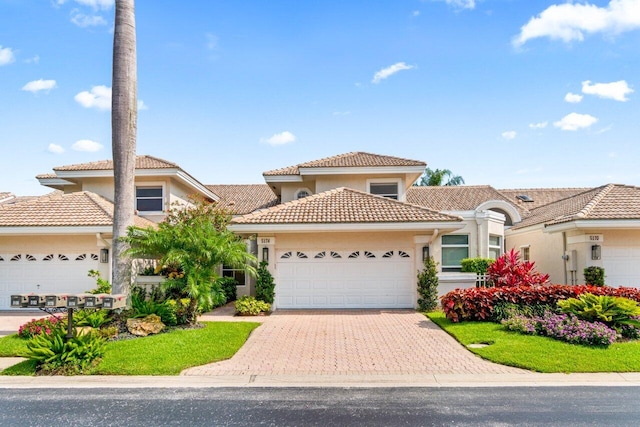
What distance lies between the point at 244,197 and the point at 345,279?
478 inches

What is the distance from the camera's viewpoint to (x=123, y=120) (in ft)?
39.6

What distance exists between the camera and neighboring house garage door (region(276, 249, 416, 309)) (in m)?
15.5

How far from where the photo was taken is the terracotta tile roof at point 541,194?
89.3ft

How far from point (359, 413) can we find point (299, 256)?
9.57 meters

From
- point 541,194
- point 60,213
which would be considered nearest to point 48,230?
point 60,213

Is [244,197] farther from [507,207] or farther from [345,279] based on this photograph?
[507,207]

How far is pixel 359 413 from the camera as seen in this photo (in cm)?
620

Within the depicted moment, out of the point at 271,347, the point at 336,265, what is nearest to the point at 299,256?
the point at 336,265

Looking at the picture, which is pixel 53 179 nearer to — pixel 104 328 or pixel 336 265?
pixel 104 328

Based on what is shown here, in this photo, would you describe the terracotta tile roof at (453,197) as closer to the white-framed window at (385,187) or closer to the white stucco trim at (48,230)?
the white-framed window at (385,187)

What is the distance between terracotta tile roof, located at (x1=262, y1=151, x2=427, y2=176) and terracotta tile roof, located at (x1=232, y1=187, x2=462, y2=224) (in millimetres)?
2903

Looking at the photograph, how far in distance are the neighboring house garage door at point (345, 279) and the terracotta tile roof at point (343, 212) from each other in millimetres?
1325

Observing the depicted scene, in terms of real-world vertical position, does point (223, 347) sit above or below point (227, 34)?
below

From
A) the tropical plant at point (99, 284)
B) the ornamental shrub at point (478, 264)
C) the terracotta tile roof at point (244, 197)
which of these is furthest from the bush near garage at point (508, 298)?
the terracotta tile roof at point (244, 197)
